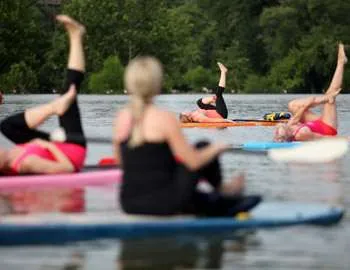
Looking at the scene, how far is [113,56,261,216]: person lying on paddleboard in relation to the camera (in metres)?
9.08

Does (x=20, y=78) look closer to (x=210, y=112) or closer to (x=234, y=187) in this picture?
(x=210, y=112)

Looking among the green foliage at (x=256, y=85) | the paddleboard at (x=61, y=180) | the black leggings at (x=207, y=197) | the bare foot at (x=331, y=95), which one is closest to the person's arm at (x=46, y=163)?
the paddleboard at (x=61, y=180)

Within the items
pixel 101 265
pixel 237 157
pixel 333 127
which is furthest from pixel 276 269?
pixel 333 127

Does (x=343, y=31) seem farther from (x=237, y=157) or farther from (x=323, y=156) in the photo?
(x=323, y=156)

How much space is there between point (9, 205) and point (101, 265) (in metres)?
2.80

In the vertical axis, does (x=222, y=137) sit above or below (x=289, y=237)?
below

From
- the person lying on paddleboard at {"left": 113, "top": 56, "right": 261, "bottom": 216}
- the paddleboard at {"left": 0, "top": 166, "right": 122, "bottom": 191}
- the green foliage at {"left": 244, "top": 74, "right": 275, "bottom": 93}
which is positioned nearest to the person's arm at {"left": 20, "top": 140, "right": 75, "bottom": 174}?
the paddleboard at {"left": 0, "top": 166, "right": 122, "bottom": 191}

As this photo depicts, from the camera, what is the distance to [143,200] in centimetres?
932

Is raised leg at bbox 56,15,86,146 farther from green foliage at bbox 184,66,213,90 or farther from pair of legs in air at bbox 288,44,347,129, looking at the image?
green foliage at bbox 184,66,213,90

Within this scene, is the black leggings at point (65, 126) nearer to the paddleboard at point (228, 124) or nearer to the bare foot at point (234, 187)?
the bare foot at point (234, 187)

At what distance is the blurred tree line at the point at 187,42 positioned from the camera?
89.8 m

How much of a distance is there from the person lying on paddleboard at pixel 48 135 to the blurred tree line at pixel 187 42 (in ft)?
240

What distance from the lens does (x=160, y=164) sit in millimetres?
9273

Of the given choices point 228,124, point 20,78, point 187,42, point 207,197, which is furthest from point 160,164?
point 187,42
